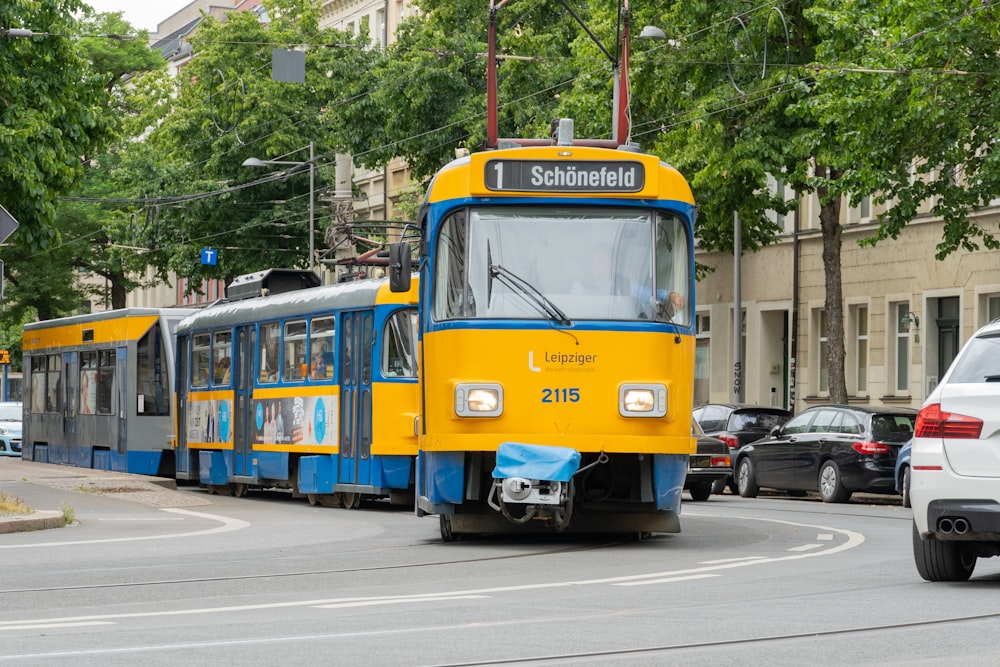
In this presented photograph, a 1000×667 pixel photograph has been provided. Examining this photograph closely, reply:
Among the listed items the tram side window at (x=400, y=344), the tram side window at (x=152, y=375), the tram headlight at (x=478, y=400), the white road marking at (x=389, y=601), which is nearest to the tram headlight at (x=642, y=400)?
the tram headlight at (x=478, y=400)

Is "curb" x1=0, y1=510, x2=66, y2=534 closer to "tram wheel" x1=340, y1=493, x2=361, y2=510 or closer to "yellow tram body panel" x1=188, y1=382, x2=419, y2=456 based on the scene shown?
"yellow tram body panel" x1=188, y1=382, x2=419, y2=456

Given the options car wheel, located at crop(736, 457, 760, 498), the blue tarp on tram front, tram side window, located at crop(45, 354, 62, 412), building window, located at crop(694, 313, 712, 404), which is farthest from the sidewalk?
building window, located at crop(694, 313, 712, 404)

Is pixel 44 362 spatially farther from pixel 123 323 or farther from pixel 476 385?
pixel 476 385

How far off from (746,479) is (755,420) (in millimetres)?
2304

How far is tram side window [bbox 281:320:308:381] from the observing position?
84.4 ft

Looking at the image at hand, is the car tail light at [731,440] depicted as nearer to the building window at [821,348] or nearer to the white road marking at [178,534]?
the white road marking at [178,534]

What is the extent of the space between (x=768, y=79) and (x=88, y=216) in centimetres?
3706

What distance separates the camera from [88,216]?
66.2 m

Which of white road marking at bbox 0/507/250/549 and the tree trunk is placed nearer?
white road marking at bbox 0/507/250/549

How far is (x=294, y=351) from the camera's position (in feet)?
85.6

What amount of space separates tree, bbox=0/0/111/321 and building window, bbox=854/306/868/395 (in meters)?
19.1

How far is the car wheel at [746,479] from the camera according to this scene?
102ft

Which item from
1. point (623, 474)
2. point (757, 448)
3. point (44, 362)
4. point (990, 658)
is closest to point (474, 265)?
point (623, 474)

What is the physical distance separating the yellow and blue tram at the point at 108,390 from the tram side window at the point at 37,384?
21 millimetres
